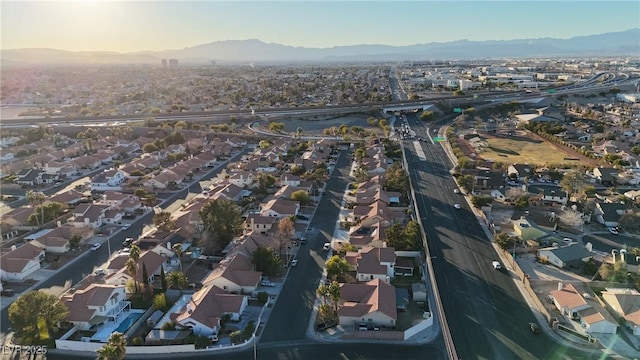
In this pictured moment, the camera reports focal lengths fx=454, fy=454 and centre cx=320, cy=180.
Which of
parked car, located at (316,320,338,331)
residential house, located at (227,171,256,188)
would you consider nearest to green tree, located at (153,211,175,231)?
residential house, located at (227,171,256,188)

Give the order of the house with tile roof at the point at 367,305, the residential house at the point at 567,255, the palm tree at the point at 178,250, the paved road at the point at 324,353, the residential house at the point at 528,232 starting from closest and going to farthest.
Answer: the paved road at the point at 324,353 → the house with tile roof at the point at 367,305 → the palm tree at the point at 178,250 → the residential house at the point at 567,255 → the residential house at the point at 528,232

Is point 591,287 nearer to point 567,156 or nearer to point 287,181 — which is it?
point 287,181

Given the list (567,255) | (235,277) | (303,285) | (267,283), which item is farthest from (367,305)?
(567,255)

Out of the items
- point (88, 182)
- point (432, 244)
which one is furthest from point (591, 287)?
point (88, 182)

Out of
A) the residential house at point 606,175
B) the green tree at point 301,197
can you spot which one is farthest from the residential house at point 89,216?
the residential house at point 606,175

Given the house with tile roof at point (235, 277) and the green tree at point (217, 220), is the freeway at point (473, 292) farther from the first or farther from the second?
the green tree at point (217, 220)

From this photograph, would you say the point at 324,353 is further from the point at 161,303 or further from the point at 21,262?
the point at 21,262
